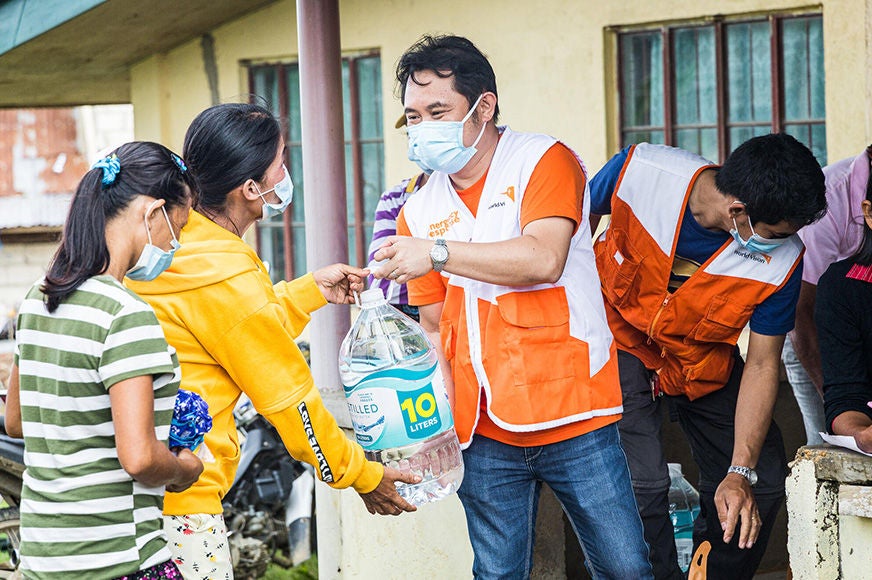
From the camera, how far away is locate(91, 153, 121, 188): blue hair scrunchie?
2.52 m

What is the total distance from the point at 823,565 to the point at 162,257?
205cm

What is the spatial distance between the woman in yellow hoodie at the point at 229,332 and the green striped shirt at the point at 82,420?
33 centimetres

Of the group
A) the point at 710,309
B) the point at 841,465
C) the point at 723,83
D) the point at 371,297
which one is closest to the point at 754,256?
the point at 710,309

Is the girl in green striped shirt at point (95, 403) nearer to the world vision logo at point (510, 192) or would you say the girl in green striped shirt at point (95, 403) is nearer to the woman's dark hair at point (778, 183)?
the world vision logo at point (510, 192)

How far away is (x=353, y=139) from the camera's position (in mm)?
10102

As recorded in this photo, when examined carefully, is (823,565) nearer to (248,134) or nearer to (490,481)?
(490,481)

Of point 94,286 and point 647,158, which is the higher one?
point 647,158

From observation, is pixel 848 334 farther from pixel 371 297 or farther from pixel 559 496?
pixel 371 297

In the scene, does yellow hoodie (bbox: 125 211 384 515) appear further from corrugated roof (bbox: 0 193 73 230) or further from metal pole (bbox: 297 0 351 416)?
corrugated roof (bbox: 0 193 73 230)

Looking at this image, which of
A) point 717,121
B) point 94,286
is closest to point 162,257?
point 94,286

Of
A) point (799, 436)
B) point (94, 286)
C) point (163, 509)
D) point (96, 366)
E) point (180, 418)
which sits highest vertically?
point (94, 286)

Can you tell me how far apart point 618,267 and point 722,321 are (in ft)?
1.40

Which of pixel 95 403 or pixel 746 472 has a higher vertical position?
pixel 95 403

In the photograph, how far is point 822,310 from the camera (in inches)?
149
